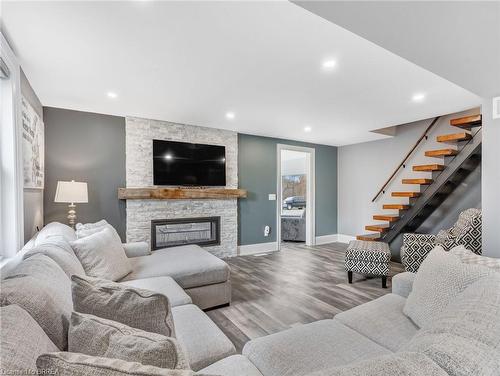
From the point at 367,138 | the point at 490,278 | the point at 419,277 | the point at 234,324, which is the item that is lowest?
the point at 234,324

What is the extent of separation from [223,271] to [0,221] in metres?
1.94

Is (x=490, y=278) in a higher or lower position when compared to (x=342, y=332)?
higher

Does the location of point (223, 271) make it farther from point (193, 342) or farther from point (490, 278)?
point (490, 278)

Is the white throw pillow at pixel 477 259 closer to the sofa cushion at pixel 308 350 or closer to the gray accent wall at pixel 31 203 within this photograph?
the sofa cushion at pixel 308 350

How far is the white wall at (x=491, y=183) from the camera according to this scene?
2094mm

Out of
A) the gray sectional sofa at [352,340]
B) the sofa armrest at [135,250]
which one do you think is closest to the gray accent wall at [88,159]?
the sofa armrest at [135,250]

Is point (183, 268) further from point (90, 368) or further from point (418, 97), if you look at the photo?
point (418, 97)

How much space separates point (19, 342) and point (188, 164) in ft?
12.6

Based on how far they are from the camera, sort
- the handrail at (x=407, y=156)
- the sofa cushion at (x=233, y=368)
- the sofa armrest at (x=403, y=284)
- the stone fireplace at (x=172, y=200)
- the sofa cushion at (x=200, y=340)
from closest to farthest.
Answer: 1. the sofa cushion at (x=233, y=368)
2. the sofa cushion at (x=200, y=340)
3. the sofa armrest at (x=403, y=284)
4. the stone fireplace at (x=172, y=200)
5. the handrail at (x=407, y=156)

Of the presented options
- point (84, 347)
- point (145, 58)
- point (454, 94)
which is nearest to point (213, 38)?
point (145, 58)

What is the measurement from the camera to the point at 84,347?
0.76 m

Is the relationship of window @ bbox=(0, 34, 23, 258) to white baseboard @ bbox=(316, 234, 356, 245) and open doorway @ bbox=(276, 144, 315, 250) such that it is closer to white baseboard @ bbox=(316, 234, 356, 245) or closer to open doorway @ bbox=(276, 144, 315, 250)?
open doorway @ bbox=(276, 144, 315, 250)

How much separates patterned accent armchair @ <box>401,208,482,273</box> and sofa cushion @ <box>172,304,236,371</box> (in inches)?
126

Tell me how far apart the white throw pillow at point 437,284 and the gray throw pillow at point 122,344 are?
3.70 ft
